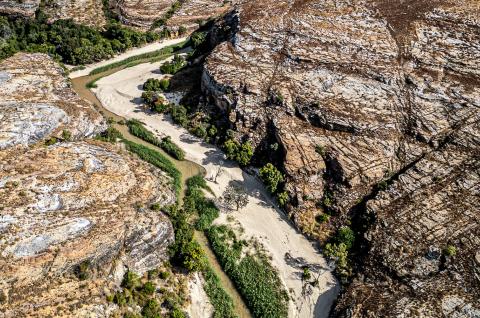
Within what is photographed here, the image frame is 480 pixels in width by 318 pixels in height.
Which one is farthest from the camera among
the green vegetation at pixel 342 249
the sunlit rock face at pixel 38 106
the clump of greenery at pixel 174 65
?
the clump of greenery at pixel 174 65

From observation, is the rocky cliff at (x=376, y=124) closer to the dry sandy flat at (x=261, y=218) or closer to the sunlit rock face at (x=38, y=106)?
the dry sandy flat at (x=261, y=218)

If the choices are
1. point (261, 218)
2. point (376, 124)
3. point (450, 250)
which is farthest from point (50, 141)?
point (450, 250)

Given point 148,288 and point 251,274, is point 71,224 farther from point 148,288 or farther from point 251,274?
point 251,274

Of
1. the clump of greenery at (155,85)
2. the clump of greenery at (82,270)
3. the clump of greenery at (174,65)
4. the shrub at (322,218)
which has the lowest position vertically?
the shrub at (322,218)

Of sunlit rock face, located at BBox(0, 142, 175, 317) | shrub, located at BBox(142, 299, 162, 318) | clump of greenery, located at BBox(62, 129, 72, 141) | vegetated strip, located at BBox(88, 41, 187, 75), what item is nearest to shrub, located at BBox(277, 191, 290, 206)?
sunlit rock face, located at BBox(0, 142, 175, 317)

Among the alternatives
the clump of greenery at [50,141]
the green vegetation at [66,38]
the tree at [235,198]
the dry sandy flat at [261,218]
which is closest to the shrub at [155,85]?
the dry sandy flat at [261,218]

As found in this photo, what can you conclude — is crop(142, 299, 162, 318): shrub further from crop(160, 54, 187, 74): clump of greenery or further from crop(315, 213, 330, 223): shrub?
crop(160, 54, 187, 74): clump of greenery

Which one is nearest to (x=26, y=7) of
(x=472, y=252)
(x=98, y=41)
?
(x=98, y=41)
